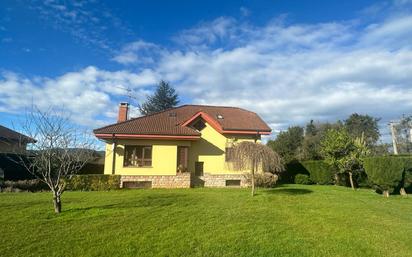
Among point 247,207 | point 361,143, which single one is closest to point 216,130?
point 361,143

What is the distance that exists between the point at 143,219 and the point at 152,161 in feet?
38.7

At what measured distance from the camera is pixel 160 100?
4728 cm

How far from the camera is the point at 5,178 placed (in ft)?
61.5

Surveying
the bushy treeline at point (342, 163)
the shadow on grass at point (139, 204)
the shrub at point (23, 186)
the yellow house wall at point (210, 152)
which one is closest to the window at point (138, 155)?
the yellow house wall at point (210, 152)

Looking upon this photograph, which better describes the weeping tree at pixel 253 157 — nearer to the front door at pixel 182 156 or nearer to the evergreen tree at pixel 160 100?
the front door at pixel 182 156

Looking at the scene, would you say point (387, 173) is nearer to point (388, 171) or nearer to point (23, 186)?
point (388, 171)

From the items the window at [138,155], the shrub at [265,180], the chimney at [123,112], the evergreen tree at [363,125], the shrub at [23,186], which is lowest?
the shrub at [23,186]

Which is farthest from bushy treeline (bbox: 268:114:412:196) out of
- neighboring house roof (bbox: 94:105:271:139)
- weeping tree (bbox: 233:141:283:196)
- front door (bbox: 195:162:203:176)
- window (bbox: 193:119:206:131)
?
window (bbox: 193:119:206:131)

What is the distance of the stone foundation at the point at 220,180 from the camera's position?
21547 mm

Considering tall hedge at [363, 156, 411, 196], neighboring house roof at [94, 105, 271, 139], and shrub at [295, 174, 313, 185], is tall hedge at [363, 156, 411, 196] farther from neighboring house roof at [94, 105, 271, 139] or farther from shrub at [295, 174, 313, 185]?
neighboring house roof at [94, 105, 271, 139]

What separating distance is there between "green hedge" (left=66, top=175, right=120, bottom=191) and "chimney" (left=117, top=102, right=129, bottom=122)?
322 inches

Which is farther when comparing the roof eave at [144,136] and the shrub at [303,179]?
the shrub at [303,179]

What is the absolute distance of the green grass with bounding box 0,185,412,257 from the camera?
22.3 ft

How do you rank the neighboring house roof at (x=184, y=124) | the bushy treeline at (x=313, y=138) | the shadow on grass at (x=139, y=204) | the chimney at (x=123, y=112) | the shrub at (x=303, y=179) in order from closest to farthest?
the shadow on grass at (x=139, y=204)
the neighboring house roof at (x=184, y=124)
the shrub at (x=303, y=179)
the chimney at (x=123, y=112)
the bushy treeline at (x=313, y=138)
